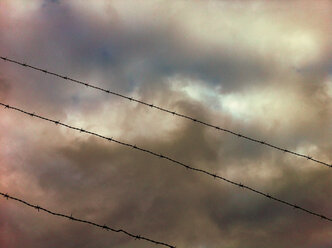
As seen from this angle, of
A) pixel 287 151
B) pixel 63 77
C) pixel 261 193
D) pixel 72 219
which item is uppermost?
pixel 63 77

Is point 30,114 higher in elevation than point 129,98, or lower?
lower

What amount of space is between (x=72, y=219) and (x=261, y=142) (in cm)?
474

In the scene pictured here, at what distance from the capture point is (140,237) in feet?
24.7

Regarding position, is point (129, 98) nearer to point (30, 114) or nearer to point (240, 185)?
point (30, 114)

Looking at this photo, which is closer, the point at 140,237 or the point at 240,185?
the point at 140,237

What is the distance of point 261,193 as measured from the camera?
7.64 m

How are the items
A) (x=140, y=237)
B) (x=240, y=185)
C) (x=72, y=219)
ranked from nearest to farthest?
1. (x=72, y=219)
2. (x=140, y=237)
3. (x=240, y=185)

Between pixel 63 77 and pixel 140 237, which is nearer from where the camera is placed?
pixel 140 237

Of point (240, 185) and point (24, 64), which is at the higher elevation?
point (24, 64)

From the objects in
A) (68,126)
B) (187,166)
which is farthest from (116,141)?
(187,166)

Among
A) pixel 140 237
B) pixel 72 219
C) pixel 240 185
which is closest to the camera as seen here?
pixel 72 219

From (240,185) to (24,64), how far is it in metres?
6.11

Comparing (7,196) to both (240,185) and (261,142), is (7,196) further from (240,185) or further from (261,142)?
(261,142)

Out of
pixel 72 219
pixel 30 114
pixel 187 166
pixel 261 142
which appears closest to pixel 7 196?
pixel 72 219
